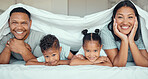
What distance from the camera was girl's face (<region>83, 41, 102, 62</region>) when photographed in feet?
3.50

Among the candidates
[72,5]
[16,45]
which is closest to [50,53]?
[16,45]

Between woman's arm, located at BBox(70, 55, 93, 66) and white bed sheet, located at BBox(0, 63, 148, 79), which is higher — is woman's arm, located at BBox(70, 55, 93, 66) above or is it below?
above

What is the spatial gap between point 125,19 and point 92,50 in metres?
0.33

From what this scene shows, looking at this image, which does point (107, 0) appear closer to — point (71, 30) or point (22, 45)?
point (71, 30)

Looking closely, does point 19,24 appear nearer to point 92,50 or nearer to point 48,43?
point 48,43

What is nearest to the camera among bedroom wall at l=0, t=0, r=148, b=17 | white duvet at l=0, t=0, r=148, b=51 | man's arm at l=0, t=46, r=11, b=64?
man's arm at l=0, t=46, r=11, b=64

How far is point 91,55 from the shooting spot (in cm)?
106

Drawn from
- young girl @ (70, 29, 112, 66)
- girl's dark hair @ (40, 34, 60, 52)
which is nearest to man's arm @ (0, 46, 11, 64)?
girl's dark hair @ (40, 34, 60, 52)

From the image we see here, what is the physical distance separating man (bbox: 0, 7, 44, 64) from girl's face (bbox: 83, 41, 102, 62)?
44 cm

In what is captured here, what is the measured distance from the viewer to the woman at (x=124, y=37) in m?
1.03

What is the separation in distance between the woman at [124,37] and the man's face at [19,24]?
0.64 m

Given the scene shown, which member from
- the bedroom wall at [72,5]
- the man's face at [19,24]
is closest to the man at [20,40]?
the man's face at [19,24]

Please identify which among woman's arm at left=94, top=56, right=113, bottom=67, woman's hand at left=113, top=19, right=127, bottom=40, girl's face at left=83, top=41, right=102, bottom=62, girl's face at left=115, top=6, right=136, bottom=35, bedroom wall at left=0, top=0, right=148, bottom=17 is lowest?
woman's arm at left=94, top=56, right=113, bottom=67

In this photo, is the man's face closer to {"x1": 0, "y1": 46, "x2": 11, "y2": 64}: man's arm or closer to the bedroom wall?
{"x1": 0, "y1": 46, "x2": 11, "y2": 64}: man's arm
